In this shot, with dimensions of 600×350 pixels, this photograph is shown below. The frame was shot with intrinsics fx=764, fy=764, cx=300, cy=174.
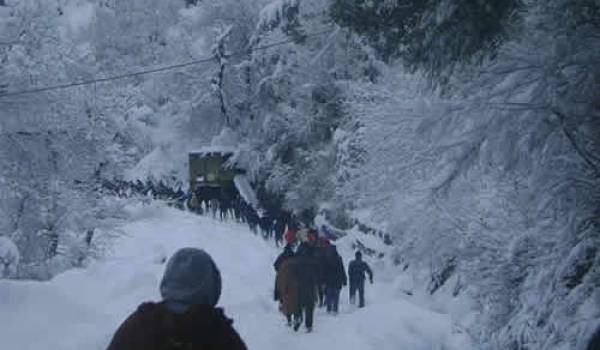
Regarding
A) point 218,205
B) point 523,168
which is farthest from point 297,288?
point 218,205

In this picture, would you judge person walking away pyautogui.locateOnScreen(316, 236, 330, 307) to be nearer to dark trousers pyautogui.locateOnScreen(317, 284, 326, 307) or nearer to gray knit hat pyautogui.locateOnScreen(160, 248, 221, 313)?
dark trousers pyautogui.locateOnScreen(317, 284, 326, 307)

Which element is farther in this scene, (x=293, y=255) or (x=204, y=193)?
(x=204, y=193)

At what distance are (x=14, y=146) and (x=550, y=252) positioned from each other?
40.4 feet

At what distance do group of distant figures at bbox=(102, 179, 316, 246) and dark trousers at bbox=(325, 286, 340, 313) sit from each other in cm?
1002

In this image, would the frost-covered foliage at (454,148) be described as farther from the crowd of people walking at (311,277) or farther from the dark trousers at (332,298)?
the dark trousers at (332,298)

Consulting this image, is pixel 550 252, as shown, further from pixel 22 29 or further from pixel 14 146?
pixel 22 29

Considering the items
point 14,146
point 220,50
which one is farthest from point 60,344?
point 220,50

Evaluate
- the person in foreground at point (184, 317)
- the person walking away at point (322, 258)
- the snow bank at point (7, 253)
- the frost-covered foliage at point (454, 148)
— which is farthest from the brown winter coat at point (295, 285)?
the person in foreground at point (184, 317)

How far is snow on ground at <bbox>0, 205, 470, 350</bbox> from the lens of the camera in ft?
36.3

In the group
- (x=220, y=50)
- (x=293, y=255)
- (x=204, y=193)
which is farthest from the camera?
(x=220, y=50)

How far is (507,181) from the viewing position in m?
10.7

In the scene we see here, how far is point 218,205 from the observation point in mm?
39406

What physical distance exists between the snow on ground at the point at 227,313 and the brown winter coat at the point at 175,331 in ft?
24.5

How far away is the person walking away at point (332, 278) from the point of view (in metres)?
15.9
